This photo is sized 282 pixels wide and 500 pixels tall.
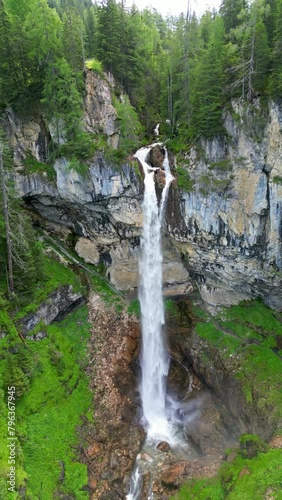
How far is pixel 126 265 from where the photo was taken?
28.5 m

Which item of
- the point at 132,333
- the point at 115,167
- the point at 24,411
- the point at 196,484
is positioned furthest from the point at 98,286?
the point at 196,484

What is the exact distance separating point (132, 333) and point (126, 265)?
5.73 m

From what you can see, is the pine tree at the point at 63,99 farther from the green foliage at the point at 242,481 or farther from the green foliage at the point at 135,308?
the green foliage at the point at 242,481

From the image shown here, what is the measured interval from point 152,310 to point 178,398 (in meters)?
6.95

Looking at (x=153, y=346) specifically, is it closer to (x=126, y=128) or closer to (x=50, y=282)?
→ (x=50, y=282)

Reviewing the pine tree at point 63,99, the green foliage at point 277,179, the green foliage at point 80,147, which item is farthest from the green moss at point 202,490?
the pine tree at point 63,99

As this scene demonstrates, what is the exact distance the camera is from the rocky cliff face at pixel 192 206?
68.6 ft

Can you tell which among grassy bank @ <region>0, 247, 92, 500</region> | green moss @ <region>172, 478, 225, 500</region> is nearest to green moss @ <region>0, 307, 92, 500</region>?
grassy bank @ <region>0, 247, 92, 500</region>

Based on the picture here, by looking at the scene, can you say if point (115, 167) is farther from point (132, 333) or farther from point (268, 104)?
point (132, 333)

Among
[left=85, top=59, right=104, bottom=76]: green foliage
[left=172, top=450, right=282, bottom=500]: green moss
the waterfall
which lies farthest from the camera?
[left=85, top=59, right=104, bottom=76]: green foliage

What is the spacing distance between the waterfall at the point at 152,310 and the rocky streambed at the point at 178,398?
75cm

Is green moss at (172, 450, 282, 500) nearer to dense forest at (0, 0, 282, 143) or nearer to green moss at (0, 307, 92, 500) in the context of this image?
green moss at (0, 307, 92, 500)

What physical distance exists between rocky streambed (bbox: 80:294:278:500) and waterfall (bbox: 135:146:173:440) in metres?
0.75

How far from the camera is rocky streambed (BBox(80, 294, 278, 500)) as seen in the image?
18469mm
